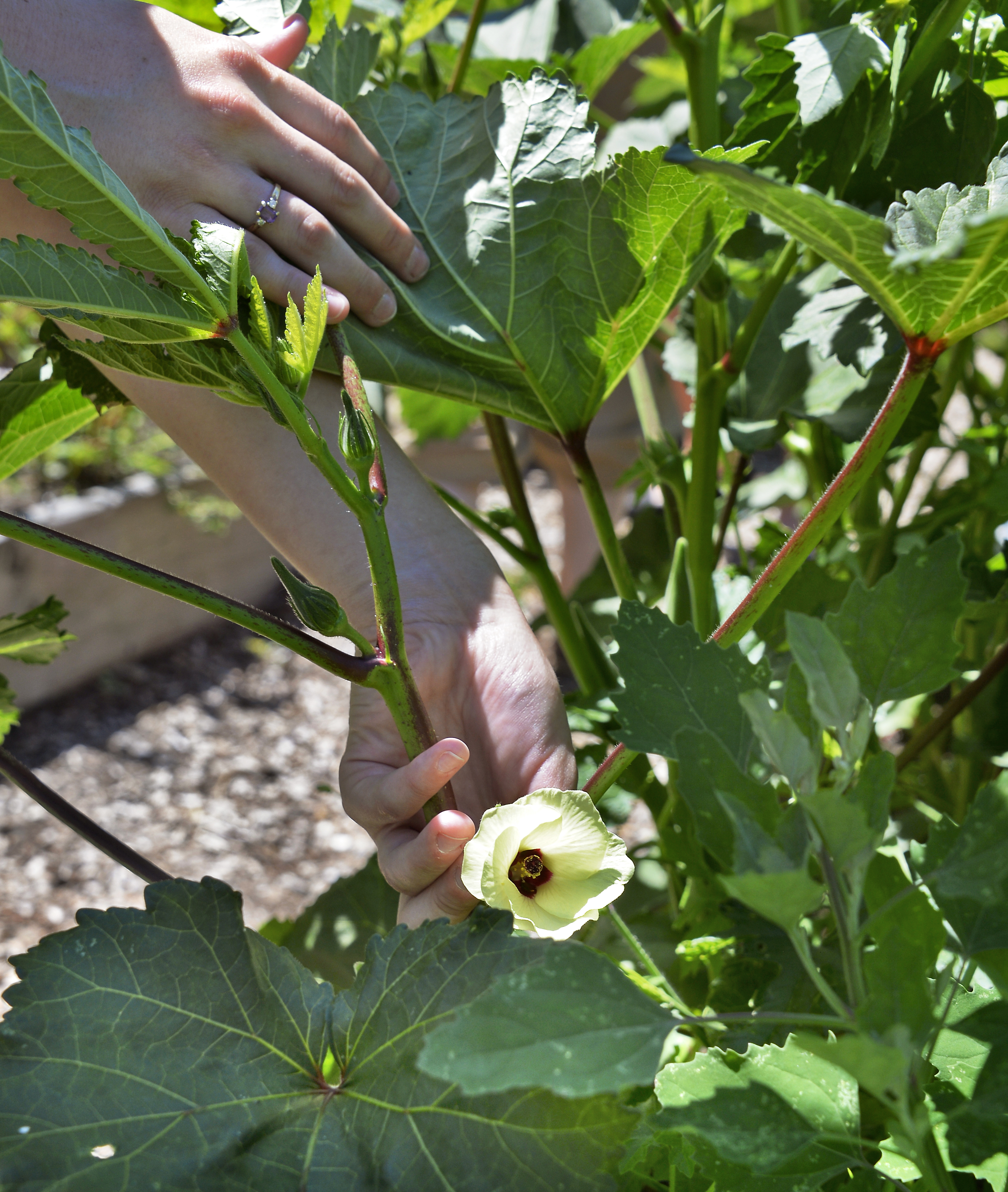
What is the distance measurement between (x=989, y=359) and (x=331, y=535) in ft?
10.9

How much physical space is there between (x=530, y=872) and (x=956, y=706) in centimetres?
40

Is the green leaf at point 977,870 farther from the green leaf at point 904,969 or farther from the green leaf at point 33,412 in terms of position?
the green leaf at point 33,412

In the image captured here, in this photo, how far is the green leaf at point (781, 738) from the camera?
0.90 feet

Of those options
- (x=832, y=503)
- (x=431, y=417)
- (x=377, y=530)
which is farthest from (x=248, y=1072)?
(x=431, y=417)

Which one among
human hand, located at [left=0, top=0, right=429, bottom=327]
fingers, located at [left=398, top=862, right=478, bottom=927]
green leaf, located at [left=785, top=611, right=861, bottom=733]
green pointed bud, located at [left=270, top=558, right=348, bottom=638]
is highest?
human hand, located at [left=0, top=0, right=429, bottom=327]

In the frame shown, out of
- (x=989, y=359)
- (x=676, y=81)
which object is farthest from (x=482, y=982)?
(x=989, y=359)

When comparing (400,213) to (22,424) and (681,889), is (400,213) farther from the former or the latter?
(681,889)

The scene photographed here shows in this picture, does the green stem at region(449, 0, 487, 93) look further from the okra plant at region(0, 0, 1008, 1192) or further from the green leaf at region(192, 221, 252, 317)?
the green leaf at region(192, 221, 252, 317)

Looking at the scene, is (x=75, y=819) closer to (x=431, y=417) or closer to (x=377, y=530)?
(x=377, y=530)

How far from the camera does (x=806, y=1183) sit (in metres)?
0.32

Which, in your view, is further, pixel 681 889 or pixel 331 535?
pixel 681 889

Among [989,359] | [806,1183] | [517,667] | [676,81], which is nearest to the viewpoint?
[806,1183]

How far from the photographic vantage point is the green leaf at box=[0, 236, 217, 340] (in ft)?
1.12

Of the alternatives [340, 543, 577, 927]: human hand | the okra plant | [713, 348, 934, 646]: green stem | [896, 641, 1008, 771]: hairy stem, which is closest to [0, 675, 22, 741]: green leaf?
the okra plant
